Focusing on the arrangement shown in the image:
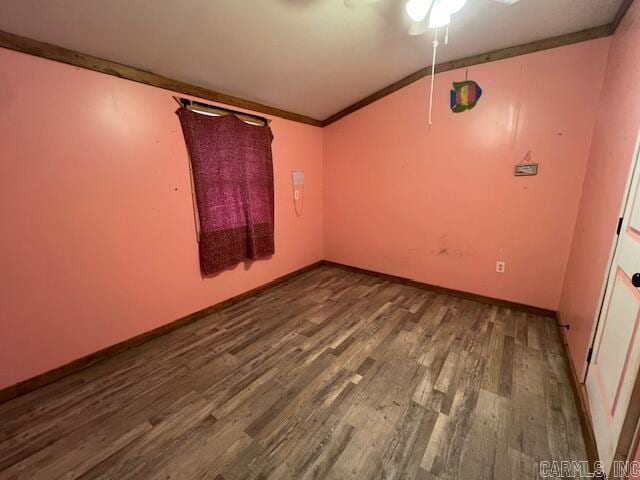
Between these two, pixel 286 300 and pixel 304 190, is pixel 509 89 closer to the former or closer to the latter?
pixel 304 190

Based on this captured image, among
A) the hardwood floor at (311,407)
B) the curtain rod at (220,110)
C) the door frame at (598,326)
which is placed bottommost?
the hardwood floor at (311,407)

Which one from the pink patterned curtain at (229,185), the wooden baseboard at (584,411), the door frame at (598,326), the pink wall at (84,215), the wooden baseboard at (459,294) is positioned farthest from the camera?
the wooden baseboard at (459,294)

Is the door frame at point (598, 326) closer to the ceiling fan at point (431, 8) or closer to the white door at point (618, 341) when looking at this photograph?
the white door at point (618, 341)

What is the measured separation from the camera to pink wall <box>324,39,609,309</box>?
216 cm

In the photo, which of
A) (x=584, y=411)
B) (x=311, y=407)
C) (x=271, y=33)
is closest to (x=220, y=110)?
(x=271, y=33)

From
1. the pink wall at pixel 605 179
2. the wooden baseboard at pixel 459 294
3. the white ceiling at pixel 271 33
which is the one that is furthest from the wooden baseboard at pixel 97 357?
the pink wall at pixel 605 179

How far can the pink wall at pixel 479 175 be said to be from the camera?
216 centimetres

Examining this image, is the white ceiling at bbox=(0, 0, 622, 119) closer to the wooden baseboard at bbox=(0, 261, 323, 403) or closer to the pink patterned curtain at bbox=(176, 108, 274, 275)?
the pink patterned curtain at bbox=(176, 108, 274, 275)

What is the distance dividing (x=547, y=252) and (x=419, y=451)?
2.15 metres

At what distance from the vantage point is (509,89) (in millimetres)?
2324

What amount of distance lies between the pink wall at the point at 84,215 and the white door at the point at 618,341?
2.72 metres

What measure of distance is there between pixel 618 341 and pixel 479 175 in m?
1.82

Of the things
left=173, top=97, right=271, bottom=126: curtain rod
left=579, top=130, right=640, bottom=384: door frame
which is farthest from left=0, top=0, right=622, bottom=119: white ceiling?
left=579, top=130, right=640, bottom=384: door frame

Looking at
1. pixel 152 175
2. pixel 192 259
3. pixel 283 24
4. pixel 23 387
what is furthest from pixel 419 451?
pixel 283 24
